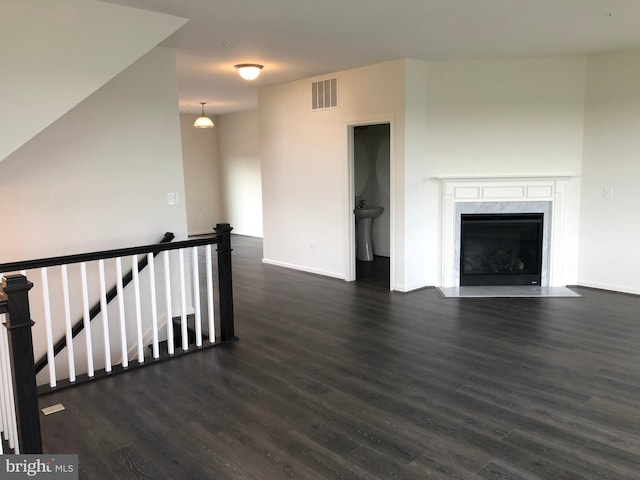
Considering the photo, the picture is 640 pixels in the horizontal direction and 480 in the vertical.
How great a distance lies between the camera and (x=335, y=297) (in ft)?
18.9

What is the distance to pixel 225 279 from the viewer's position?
4.26 metres

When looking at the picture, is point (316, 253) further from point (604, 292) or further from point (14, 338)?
point (14, 338)

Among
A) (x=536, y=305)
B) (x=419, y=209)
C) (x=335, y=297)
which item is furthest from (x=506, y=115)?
(x=335, y=297)

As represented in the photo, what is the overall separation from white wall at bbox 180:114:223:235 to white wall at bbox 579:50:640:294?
8153 mm

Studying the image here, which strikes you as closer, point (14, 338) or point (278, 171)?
point (14, 338)

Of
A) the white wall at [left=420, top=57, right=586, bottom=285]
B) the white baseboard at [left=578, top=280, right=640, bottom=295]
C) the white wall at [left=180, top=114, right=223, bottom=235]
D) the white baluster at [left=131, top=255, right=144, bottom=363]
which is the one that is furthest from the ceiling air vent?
the white wall at [left=180, top=114, right=223, bottom=235]

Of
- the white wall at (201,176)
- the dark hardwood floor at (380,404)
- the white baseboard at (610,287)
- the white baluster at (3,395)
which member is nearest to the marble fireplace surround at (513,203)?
the white baseboard at (610,287)

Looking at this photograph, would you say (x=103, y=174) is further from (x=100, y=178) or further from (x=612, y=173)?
(x=612, y=173)

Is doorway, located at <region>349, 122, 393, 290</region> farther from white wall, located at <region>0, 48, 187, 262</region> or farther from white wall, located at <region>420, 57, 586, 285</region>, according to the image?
white wall, located at <region>0, 48, 187, 262</region>

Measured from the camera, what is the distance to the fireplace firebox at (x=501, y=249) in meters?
6.11

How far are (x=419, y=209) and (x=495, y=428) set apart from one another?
3468mm

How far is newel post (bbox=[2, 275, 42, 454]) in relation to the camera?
218 centimetres

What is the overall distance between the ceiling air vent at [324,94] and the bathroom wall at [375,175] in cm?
152

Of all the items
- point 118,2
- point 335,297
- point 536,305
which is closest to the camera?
point 118,2
